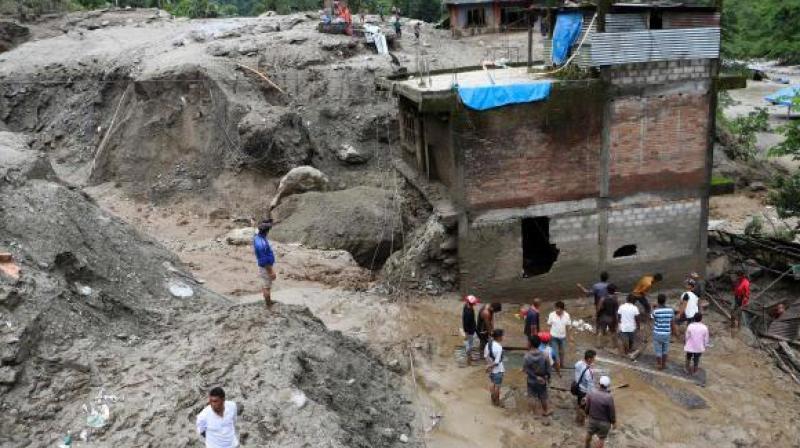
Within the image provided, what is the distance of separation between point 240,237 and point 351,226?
11.0 ft

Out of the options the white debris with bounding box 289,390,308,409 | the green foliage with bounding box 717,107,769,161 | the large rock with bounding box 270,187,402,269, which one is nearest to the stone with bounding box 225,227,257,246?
the large rock with bounding box 270,187,402,269

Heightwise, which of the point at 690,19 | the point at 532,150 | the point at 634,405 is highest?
the point at 690,19

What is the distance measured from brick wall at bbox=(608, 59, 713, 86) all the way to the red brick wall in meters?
0.40

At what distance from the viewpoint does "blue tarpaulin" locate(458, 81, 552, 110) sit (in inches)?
561

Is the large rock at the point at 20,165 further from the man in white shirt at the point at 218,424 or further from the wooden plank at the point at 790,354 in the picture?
the wooden plank at the point at 790,354

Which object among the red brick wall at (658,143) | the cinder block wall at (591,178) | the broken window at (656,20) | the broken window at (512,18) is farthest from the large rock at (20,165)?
the broken window at (512,18)

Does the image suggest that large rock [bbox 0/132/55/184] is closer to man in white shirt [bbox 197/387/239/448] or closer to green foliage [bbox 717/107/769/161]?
man in white shirt [bbox 197/387/239/448]

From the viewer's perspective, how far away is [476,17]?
38.2m

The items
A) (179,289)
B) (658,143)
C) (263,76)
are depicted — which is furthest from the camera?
(263,76)

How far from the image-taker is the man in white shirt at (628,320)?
1259cm

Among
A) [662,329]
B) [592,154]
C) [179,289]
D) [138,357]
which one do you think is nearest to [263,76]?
[179,289]

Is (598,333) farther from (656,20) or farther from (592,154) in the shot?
(656,20)

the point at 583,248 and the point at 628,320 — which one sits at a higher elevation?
the point at 583,248

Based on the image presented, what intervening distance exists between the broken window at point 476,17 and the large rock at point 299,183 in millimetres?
18913
